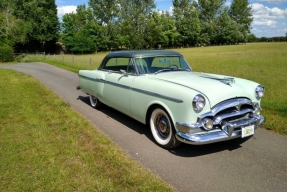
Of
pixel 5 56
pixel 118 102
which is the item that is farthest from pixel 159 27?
pixel 118 102

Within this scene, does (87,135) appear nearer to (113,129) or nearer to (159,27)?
(113,129)

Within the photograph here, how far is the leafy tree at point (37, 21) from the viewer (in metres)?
43.0

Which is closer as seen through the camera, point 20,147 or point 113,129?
point 20,147

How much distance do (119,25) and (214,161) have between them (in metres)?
53.2

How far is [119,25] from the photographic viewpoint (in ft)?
176

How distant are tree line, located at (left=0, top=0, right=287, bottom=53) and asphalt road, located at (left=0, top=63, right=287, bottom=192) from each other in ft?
97.7

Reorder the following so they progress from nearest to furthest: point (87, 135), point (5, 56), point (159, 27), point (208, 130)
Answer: point (208, 130), point (87, 135), point (5, 56), point (159, 27)

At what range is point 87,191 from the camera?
Result: 2.73m

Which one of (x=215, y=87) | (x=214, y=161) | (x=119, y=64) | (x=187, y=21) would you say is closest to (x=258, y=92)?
(x=215, y=87)

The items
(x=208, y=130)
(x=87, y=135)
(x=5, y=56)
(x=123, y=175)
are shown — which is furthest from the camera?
(x=5, y=56)

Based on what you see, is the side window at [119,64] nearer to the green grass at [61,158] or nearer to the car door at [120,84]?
the car door at [120,84]

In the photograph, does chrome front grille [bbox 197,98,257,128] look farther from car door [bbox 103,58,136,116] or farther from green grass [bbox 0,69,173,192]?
car door [bbox 103,58,136,116]

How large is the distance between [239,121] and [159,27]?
58.2 metres

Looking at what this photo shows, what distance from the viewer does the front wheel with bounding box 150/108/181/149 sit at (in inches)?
145
